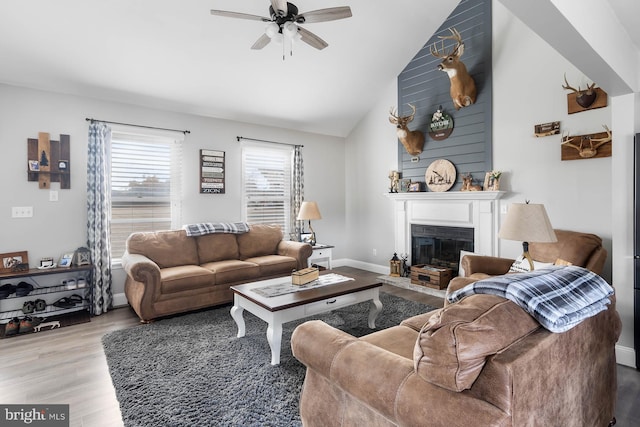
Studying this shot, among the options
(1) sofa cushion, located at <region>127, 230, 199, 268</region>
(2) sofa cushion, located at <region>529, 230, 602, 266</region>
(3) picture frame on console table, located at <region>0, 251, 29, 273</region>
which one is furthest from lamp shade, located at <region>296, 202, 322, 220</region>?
(3) picture frame on console table, located at <region>0, 251, 29, 273</region>

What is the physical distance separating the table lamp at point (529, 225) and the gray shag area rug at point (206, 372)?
5.17ft

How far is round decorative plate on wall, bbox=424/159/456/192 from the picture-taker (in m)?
4.72

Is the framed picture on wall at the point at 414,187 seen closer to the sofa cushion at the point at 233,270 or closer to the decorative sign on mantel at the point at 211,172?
the sofa cushion at the point at 233,270

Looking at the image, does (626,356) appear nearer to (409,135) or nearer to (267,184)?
(409,135)

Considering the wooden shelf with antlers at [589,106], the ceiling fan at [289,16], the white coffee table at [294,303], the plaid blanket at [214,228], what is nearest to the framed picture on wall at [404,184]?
the wooden shelf with antlers at [589,106]

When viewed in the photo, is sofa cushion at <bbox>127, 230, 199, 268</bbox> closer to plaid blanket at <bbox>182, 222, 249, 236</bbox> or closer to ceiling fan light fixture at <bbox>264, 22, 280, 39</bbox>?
plaid blanket at <bbox>182, 222, 249, 236</bbox>

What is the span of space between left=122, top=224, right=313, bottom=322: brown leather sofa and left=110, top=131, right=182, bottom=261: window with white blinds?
1.35 feet

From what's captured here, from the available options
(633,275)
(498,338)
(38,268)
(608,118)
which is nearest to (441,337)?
(498,338)

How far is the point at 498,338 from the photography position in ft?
3.51

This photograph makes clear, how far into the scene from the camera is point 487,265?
352cm

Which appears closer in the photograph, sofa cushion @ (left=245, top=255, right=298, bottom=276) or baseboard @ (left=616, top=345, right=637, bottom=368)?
baseboard @ (left=616, top=345, right=637, bottom=368)

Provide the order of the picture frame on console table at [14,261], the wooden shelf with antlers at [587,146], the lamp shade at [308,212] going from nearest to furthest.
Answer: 1. the wooden shelf with antlers at [587,146]
2. the picture frame on console table at [14,261]
3. the lamp shade at [308,212]

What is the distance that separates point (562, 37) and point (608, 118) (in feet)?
8.08

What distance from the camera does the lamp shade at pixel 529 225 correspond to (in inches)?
92.2
